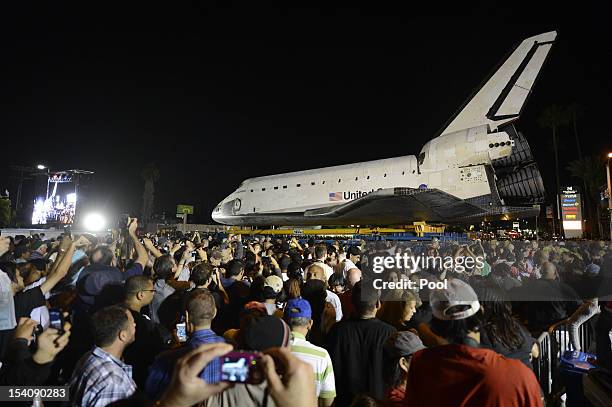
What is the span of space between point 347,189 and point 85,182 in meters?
18.6

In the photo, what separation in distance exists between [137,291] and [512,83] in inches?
592

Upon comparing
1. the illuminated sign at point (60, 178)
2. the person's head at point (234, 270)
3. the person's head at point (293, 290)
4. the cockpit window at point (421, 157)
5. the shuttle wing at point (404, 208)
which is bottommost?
the person's head at point (293, 290)

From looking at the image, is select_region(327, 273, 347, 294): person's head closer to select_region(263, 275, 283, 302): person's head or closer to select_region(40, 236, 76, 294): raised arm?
select_region(263, 275, 283, 302): person's head

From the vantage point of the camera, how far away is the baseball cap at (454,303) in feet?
5.30

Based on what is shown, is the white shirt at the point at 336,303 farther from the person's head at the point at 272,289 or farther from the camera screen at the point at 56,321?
the camera screen at the point at 56,321

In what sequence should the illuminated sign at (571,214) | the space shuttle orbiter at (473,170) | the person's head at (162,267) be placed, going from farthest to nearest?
the illuminated sign at (571,214), the space shuttle orbiter at (473,170), the person's head at (162,267)

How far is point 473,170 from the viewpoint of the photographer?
13523 mm

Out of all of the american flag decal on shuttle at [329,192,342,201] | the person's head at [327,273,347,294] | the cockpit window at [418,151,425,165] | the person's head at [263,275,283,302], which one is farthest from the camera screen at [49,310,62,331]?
the american flag decal on shuttle at [329,192,342,201]

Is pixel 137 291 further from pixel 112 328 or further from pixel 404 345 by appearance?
pixel 404 345

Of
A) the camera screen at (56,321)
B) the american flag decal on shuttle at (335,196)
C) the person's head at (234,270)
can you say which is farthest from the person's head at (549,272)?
the american flag decal on shuttle at (335,196)

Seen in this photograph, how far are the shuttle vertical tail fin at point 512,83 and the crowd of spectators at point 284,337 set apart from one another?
1040 cm

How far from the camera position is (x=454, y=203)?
12961 mm

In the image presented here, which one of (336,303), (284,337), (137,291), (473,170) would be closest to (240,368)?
(284,337)

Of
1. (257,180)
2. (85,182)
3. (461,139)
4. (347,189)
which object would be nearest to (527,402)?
(461,139)
